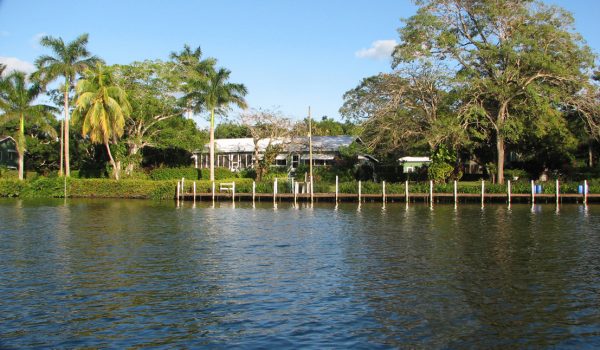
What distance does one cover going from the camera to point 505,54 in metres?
44.1

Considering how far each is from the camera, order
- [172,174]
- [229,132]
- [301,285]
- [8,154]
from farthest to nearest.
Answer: [229,132]
[8,154]
[172,174]
[301,285]

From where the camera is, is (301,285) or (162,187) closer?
(301,285)

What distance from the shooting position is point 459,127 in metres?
44.6

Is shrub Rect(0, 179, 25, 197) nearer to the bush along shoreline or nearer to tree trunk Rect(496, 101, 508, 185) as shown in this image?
the bush along shoreline

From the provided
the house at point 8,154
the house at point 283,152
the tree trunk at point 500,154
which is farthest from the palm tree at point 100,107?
the tree trunk at point 500,154

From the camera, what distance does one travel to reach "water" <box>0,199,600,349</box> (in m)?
12.3

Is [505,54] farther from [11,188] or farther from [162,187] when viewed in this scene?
[11,188]

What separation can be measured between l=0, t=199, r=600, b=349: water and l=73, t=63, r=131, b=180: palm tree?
78.0 ft

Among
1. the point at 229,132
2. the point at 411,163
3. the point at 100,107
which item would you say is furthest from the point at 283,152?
the point at 229,132

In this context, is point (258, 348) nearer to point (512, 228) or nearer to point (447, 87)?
point (512, 228)

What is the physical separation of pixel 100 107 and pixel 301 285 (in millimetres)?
41835

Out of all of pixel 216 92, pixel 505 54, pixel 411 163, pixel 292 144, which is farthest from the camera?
pixel 292 144

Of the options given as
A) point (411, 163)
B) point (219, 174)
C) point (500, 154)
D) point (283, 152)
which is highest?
point (283, 152)

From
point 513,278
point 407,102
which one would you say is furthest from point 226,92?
point 513,278
